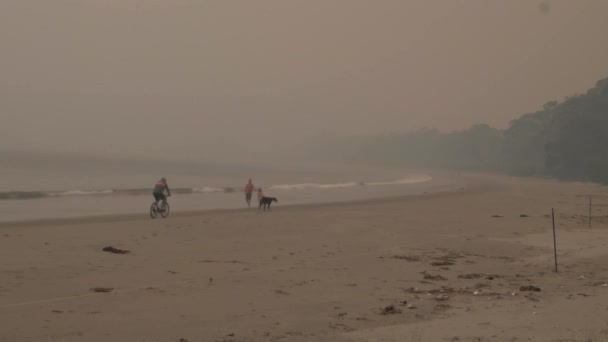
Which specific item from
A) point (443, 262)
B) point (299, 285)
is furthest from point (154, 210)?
point (299, 285)

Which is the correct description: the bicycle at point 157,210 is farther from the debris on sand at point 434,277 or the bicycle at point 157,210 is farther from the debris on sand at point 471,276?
the debris on sand at point 471,276

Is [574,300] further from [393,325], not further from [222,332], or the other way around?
[222,332]

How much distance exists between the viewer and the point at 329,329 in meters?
7.76

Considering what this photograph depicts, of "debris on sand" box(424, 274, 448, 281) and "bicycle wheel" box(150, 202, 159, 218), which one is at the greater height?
"bicycle wheel" box(150, 202, 159, 218)

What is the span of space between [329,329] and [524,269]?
20.6 ft

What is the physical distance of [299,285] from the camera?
10523 mm

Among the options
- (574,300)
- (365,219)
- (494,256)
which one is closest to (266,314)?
(574,300)

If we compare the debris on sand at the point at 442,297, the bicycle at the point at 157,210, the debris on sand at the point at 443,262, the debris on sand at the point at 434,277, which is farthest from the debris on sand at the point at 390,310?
the bicycle at the point at 157,210

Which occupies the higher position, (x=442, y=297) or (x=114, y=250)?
(x=114, y=250)

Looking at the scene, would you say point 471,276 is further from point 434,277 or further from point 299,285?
point 299,285

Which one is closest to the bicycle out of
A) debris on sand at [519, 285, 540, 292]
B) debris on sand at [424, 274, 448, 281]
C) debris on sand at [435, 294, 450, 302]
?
debris on sand at [424, 274, 448, 281]

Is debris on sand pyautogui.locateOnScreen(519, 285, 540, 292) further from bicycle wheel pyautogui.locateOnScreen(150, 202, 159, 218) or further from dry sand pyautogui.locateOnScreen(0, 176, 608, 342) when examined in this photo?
bicycle wheel pyautogui.locateOnScreen(150, 202, 159, 218)

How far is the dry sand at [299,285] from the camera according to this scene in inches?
300

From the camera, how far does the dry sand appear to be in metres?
7.62
